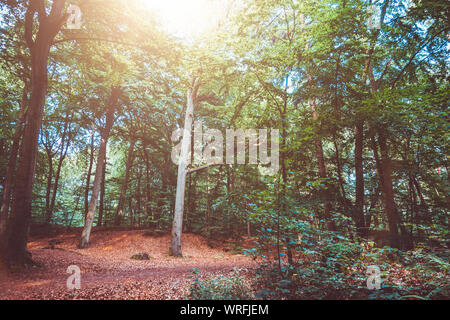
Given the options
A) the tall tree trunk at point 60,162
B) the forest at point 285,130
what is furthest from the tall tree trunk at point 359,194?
the tall tree trunk at point 60,162

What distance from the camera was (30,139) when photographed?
556cm

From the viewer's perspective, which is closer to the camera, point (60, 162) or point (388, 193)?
point (388, 193)

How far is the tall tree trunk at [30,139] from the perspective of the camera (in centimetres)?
514

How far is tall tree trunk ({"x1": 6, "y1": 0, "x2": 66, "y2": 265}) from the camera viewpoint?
5.14m

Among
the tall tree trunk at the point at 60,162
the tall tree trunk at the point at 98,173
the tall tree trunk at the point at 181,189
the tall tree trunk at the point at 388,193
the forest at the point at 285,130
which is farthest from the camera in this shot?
the tall tree trunk at the point at 60,162

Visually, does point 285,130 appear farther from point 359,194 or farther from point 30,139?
point 30,139

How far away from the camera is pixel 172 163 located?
17.0m

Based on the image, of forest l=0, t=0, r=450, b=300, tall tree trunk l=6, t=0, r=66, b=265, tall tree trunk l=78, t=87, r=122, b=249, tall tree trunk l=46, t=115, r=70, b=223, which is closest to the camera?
forest l=0, t=0, r=450, b=300

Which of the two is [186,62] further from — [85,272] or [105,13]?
[85,272]

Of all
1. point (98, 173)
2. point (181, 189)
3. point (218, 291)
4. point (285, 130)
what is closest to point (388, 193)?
point (285, 130)

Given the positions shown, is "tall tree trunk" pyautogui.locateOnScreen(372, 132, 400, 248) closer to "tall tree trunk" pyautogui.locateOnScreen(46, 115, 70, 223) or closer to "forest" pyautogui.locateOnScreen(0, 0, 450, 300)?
"forest" pyautogui.locateOnScreen(0, 0, 450, 300)

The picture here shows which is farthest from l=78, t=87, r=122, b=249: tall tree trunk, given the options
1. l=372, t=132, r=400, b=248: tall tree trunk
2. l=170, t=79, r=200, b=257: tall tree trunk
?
l=372, t=132, r=400, b=248: tall tree trunk

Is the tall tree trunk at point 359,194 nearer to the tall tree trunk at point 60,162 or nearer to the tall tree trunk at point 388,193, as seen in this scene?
the tall tree trunk at point 388,193

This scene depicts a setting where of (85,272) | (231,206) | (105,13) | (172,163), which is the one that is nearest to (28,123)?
(105,13)
